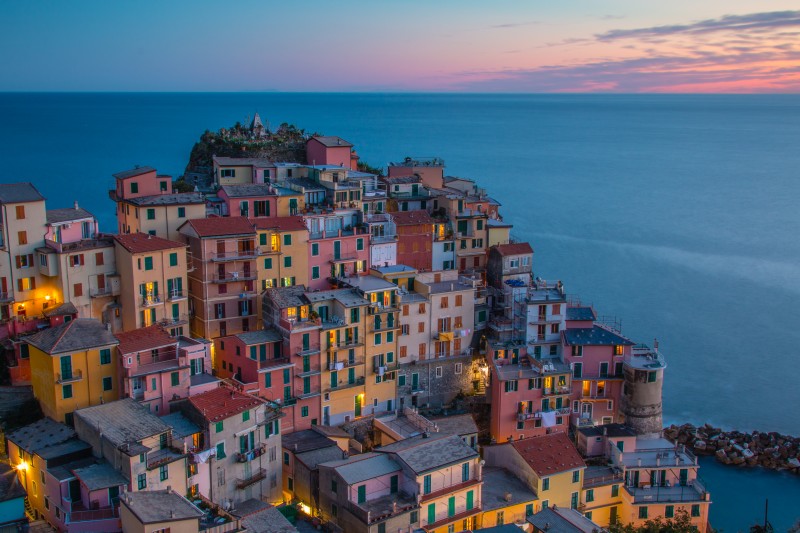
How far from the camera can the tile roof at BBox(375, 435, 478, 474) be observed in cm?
2597

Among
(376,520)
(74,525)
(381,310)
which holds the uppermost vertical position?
(381,310)

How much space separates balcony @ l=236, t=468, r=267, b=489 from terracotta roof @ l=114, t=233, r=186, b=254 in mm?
8741

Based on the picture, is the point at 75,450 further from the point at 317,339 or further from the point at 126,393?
the point at 317,339

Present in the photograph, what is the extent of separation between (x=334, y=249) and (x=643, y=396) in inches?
548

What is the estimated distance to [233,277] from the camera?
32.2 metres

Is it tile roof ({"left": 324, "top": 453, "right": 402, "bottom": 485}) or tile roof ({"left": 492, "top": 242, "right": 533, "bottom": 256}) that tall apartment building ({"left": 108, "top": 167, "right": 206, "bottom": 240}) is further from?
tile roof ({"left": 492, "top": 242, "right": 533, "bottom": 256})

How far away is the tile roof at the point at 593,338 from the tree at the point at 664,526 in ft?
23.6

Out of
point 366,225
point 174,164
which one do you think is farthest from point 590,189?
point 366,225

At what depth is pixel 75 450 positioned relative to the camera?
23.3m

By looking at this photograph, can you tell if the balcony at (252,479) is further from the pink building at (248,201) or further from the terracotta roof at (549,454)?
the pink building at (248,201)

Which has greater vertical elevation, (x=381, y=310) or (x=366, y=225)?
(x=366, y=225)

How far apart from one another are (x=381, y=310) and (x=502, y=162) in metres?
79.8

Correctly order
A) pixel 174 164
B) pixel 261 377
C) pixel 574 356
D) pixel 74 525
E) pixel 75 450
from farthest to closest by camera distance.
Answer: pixel 174 164 → pixel 574 356 → pixel 261 377 → pixel 75 450 → pixel 74 525

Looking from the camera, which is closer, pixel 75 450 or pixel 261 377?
pixel 75 450
